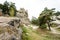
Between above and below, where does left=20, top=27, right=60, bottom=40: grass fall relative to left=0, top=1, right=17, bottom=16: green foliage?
below

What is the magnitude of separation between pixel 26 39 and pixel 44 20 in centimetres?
1506

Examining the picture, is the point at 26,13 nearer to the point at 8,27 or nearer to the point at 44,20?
the point at 44,20

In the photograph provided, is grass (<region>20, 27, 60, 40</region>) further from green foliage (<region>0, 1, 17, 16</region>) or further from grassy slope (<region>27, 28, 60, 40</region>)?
green foliage (<region>0, 1, 17, 16</region>)

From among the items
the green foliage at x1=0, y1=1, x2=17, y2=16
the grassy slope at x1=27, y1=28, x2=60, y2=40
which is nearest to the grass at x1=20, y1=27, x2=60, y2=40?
the grassy slope at x1=27, y1=28, x2=60, y2=40

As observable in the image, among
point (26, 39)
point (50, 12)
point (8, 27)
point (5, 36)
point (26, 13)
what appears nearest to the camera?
point (5, 36)

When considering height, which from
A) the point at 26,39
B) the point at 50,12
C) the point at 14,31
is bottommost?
the point at 26,39

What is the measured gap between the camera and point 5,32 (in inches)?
347

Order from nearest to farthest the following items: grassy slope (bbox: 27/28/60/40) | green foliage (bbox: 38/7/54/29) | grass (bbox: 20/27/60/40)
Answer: grass (bbox: 20/27/60/40)
grassy slope (bbox: 27/28/60/40)
green foliage (bbox: 38/7/54/29)

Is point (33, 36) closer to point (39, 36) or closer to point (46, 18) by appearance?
point (39, 36)

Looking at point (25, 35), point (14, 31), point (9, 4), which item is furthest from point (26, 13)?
point (14, 31)

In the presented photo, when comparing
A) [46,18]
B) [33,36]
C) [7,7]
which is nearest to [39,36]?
[33,36]

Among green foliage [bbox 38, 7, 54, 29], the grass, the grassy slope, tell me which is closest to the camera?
the grass

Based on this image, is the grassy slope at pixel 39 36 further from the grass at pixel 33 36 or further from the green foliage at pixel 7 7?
the green foliage at pixel 7 7

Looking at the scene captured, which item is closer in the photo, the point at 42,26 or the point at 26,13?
the point at 42,26
